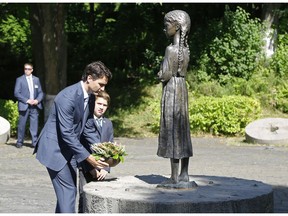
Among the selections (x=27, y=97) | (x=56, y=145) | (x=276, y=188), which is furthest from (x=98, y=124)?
(x=27, y=97)

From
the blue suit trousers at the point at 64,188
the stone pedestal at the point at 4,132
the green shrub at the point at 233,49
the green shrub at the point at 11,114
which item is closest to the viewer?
the blue suit trousers at the point at 64,188

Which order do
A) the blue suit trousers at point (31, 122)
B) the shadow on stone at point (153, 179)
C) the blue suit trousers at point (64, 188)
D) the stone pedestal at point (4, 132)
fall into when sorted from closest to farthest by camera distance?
the blue suit trousers at point (64, 188) → the shadow on stone at point (153, 179) → the blue suit trousers at point (31, 122) → the stone pedestal at point (4, 132)

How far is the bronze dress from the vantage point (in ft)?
25.6

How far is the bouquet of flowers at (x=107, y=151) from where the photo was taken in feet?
24.4

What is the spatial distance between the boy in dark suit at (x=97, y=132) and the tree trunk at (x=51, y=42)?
37.8 ft

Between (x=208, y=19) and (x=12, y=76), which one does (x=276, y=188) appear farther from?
(x=12, y=76)

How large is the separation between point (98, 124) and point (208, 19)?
62.0 feet

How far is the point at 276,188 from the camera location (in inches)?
439

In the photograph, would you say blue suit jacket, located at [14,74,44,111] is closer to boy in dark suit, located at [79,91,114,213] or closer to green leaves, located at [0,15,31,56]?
boy in dark suit, located at [79,91,114,213]

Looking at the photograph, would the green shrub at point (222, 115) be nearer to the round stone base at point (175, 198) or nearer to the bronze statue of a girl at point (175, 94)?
the round stone base at point (175, 198)

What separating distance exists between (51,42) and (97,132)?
12313mm

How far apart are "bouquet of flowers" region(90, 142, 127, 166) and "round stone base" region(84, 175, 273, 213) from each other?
38 cm

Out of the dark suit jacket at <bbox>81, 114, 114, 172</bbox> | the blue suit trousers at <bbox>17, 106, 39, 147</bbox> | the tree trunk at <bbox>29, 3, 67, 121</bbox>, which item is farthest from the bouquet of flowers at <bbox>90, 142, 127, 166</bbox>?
the tree trunk at <bbox>29, 3, 67, 121</bbox>

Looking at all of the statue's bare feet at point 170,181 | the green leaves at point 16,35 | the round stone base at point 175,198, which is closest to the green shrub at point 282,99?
the green leaves at point 16,35
